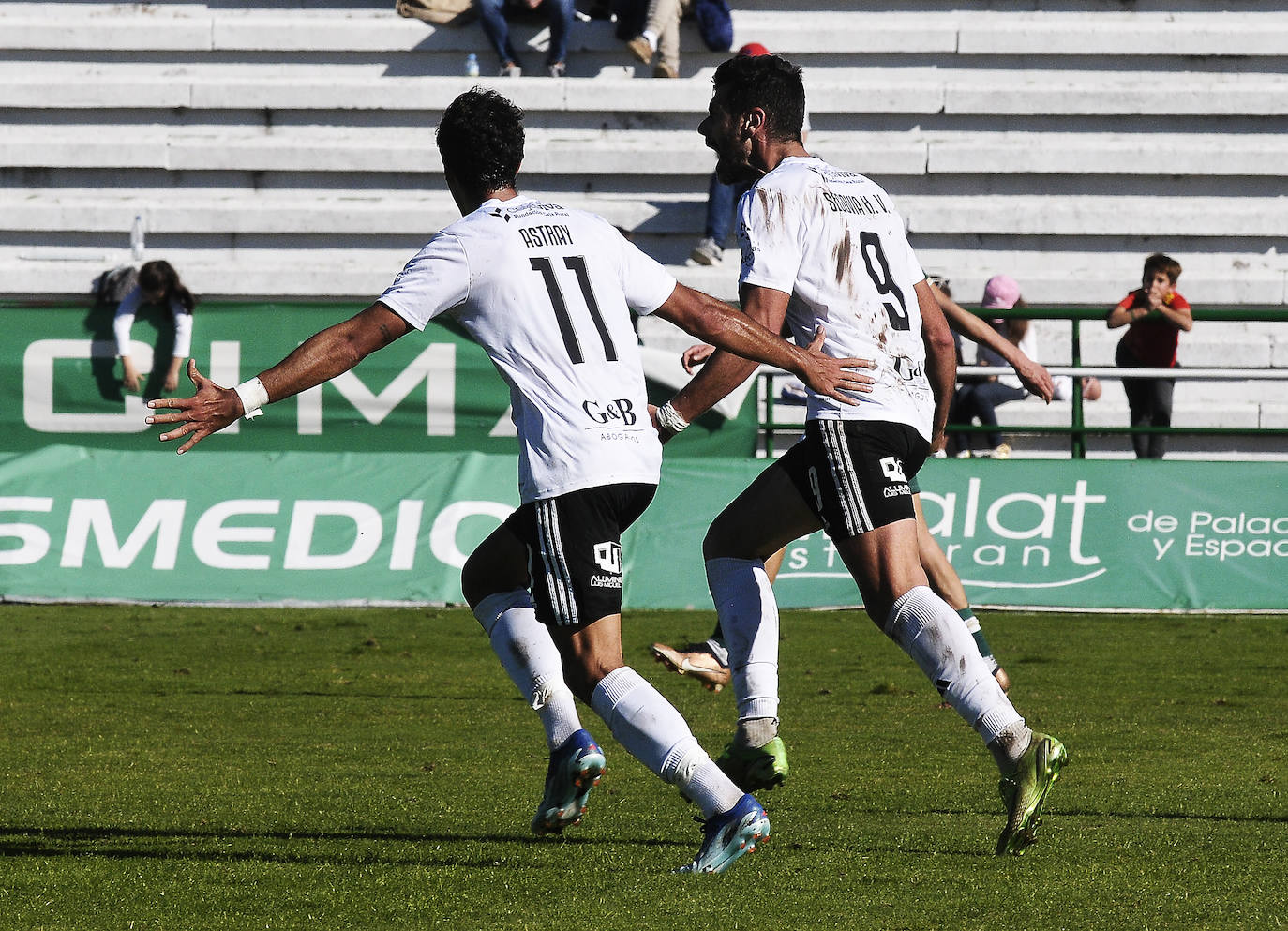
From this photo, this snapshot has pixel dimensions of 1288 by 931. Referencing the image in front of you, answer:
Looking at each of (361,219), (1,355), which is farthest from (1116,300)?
(1,355)

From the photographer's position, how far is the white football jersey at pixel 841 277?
4949mm

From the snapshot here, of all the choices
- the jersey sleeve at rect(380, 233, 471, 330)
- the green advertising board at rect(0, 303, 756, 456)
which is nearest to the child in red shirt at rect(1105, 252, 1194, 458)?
the green advertising board at rect(0, 303, 756, 456)

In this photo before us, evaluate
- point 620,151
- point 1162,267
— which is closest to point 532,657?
point 1162,267

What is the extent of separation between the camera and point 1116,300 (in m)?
15.6

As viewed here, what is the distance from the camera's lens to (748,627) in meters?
5.16

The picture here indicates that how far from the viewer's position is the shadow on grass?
4.64 metres

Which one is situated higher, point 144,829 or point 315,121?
point 315,121

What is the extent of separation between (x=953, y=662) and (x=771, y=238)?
1.29 metres

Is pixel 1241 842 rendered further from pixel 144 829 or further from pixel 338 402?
pixel 338 402

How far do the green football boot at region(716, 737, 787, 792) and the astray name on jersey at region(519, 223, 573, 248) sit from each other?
1.50m

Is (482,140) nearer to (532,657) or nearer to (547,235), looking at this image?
(547,235)

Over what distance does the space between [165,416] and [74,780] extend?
239 centimetres

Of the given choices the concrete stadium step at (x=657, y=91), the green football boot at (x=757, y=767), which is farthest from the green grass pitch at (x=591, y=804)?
the concrete stadium step at (x=657, y=91)

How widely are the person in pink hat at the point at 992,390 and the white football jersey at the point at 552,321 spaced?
24.9 feet
